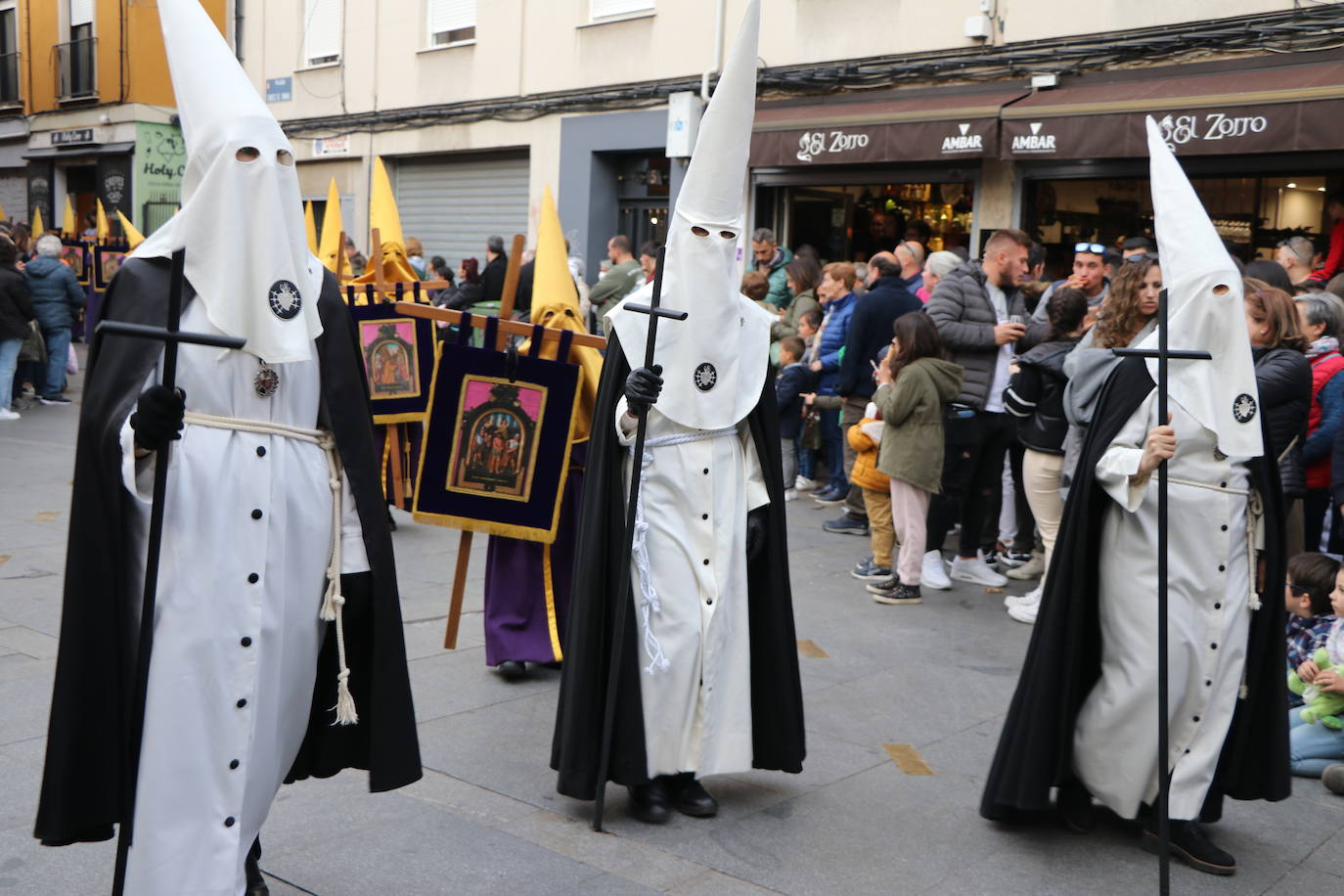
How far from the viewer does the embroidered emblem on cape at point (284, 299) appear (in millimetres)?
2951

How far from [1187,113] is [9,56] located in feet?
82.1

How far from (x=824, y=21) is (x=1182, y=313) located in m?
9.84

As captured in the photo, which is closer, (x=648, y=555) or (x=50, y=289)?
(x=648, y=555)

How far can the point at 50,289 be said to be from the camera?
14.0 meters

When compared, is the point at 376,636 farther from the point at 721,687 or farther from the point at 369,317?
the point at 369,317

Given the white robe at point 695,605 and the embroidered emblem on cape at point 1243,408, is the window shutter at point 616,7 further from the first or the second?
the embroidered emblem on cape at point 1243,408

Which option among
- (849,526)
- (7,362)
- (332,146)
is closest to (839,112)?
(849,526)

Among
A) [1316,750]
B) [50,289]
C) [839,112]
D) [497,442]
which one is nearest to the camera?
[1316,750]

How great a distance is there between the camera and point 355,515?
3.27 meters

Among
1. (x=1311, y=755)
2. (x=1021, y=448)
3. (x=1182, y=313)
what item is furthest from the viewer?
(x=1021, y=448)

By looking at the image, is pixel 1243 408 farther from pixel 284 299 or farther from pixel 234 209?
pixel 234 209

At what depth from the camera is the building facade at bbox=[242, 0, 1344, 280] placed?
390 inches

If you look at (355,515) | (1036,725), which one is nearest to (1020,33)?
(1036,725)

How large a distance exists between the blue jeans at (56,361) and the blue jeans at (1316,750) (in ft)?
43.6
